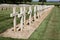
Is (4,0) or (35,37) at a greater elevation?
(35,37)

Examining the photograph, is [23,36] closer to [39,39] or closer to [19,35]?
[19,35]

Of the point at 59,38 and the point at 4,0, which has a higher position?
the point at 59,38

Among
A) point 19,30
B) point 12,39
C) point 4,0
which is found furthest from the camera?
point 4,0

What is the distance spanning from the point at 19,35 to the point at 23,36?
287mm

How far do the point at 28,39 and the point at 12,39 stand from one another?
0.78m

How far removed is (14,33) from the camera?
1199 centimetres

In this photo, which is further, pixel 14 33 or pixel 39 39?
pixel 14 33

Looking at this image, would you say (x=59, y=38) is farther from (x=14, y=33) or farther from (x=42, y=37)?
(x=14, y=33)

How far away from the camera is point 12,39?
10.4 meters

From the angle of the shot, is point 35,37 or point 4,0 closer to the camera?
point 35,37

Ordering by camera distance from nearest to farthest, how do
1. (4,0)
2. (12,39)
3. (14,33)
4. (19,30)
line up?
(12,39) → (14,33) → (19,30) → (4,0)

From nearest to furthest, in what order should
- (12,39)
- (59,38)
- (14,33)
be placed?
→ (12,39) → (59,38) → (14,33)

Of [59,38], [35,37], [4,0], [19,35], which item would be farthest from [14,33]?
[4,0]

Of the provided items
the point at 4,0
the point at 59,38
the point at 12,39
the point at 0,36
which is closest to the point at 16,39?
the point at 12,39
